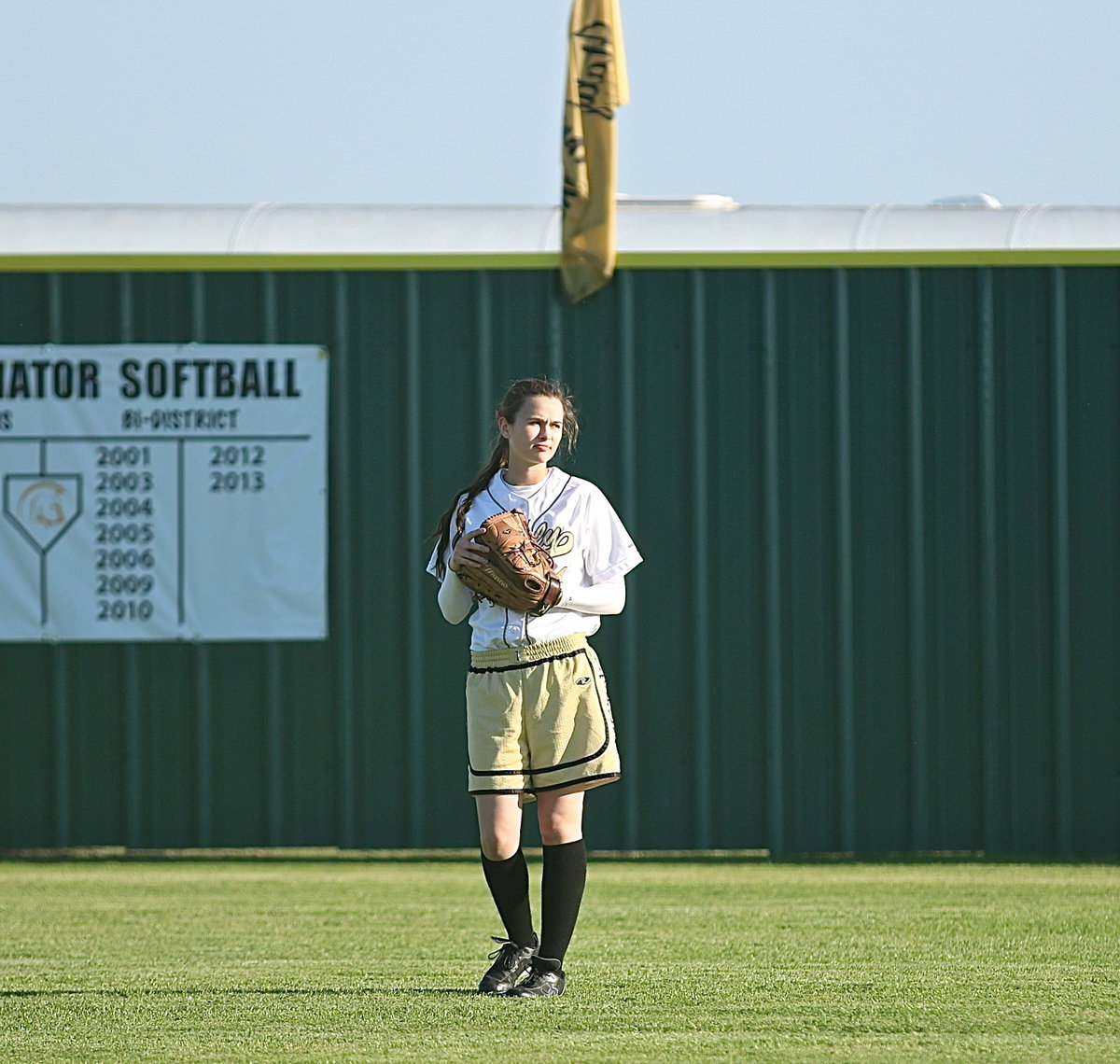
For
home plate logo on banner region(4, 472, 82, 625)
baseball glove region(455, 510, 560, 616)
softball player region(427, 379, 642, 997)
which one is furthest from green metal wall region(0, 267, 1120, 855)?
baseball glove region(455, 510, 560, 616)

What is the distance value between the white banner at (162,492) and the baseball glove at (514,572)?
388cm

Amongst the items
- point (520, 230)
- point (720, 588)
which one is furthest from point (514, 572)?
point (520, 230)

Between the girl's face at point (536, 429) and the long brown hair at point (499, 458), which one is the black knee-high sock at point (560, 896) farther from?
the girl's face at point (536, 429)

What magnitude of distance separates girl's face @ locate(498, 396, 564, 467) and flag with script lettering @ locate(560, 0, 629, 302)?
3682mm

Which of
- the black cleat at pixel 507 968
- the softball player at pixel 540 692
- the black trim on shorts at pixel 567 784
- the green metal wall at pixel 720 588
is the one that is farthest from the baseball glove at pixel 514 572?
the green metal wall at pixel 720 588

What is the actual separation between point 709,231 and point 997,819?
3.07 meters

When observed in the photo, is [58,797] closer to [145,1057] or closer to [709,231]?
[709,231]

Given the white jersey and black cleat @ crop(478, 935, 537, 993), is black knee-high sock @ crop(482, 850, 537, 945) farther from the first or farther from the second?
the white jersey

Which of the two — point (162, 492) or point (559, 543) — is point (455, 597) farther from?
point (162, 492)

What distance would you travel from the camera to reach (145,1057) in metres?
3.43

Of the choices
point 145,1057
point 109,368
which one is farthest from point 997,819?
point 145,1057

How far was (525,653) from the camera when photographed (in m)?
4.11

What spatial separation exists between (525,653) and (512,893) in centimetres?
63

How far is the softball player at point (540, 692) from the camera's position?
410 centimetres
